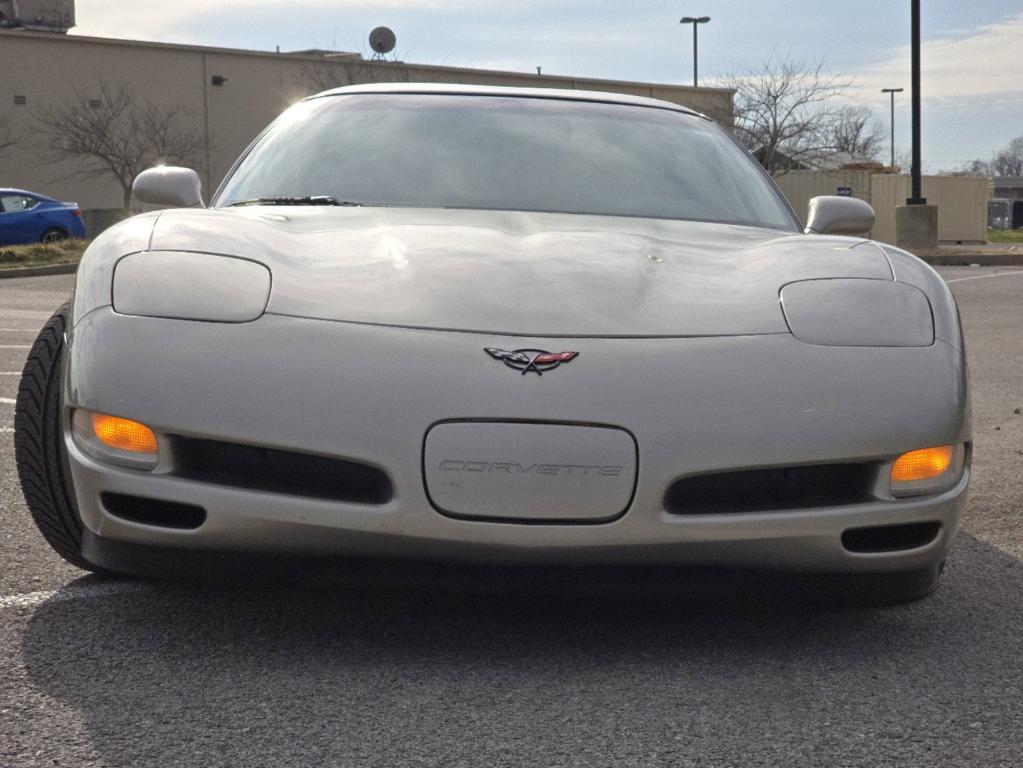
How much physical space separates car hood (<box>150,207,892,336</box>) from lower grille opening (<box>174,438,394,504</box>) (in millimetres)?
283

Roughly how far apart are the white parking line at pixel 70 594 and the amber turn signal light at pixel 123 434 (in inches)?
22.1

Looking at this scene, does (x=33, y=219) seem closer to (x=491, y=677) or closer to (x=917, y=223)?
(x=917, y=223)

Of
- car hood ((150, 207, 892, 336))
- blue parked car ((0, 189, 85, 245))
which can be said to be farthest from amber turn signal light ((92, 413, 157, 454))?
blue parked car ((0, 189, 85, 245))

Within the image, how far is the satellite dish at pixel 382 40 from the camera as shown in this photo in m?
40.7

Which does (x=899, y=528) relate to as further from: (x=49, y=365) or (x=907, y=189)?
(x=907, y=189)

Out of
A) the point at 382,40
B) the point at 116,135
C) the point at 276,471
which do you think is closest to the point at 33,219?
the point at 116,135

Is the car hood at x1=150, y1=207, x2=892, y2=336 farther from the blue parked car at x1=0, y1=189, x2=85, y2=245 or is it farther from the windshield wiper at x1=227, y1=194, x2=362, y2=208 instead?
the blue parked car at x1=0, y1=189, x2=85, y2=245

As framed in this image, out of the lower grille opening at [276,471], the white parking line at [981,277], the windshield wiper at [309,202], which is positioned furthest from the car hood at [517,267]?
the white parking line at [981,277]

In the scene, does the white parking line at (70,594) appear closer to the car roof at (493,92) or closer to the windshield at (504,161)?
the windshield at (504,161)

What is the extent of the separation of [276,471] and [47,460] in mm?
656

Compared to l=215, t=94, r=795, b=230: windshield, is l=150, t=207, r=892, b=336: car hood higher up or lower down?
lower down

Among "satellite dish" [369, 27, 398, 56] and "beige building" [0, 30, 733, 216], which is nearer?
"beige building" [0, 30, 733, 216]

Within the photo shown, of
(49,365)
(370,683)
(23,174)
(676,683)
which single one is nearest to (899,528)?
(676,683)

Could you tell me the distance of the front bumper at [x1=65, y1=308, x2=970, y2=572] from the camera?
261 cm
